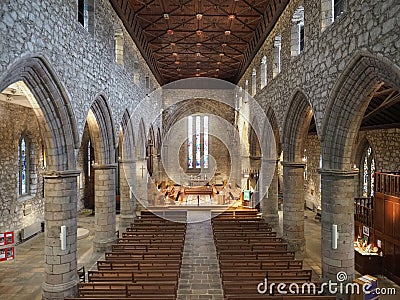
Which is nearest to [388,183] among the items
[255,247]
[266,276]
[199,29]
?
[255,247]

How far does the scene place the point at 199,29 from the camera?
1573cm

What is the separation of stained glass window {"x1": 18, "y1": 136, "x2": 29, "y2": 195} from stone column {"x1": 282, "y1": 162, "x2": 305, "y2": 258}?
1056 centimetres

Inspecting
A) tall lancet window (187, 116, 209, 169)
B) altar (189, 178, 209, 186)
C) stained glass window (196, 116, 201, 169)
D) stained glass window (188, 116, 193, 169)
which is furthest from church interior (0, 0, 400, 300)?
stained glass window (196, 116, 201, 169)

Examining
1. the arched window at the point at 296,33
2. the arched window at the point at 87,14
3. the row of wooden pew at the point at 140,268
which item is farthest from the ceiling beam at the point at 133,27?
the row of wooden pew at the point at 140,268

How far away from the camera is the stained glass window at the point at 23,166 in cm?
1423

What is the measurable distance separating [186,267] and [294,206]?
4.25 m

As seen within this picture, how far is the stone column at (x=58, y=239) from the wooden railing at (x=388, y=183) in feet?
28.4

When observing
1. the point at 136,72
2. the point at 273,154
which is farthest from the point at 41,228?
the point at 273,154

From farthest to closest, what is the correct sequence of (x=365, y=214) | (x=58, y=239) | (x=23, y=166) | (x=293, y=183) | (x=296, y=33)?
(x=23, y=166), (x=293, y=183), (x=365, y=214), (x=296, y=33), (x=58, y=239)

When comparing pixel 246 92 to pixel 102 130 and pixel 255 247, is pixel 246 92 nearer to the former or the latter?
pixel 102 130

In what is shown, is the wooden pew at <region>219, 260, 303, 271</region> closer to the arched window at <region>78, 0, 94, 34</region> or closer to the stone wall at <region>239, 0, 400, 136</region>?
the stone wall at <region>239, 0, 400, 136</region>

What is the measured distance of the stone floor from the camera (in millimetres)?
8727

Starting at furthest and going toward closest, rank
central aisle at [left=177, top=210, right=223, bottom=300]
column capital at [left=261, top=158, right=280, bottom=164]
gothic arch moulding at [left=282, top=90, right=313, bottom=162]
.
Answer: column capital at [left=261, top=158, right=280, bottom=164] → gothic arch moulding at [left=282, top=90, right=313, bottom=162] → central aisle at [left=177, top=210, right=223, bottom=300]

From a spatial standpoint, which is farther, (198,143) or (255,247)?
(198,143)
